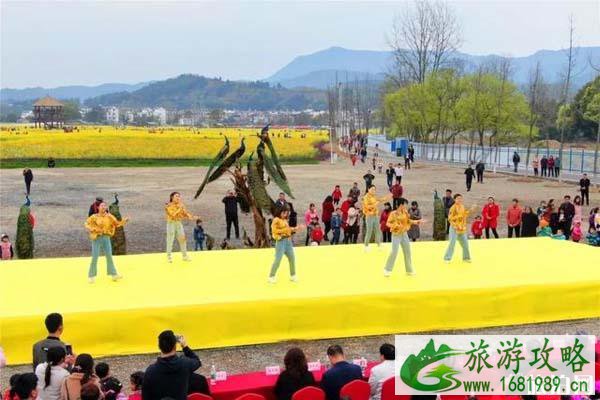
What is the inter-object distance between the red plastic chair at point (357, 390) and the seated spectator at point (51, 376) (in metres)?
2.72

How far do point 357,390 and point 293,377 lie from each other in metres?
0.66

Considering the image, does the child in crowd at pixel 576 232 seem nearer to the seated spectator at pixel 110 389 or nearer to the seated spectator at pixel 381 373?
the seated spectator at pixel 381 373

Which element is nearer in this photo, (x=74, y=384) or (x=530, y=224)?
(x=74, y=384)

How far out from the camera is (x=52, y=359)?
627 centimetres

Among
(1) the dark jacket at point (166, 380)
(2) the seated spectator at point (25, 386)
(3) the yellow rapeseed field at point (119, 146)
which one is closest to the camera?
(2) the seated spectator at point (25, 386)

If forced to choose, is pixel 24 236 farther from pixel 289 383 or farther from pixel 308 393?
pixel 308 393

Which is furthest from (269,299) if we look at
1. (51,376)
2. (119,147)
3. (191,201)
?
(119,147)

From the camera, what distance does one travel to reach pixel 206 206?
28.8m

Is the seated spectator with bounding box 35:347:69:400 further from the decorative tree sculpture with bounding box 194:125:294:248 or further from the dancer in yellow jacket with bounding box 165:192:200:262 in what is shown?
the decorative tree sculpture with bounding box 194:125:294:248

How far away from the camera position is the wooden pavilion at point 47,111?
347 feet

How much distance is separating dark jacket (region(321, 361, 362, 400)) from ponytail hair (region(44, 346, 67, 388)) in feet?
8.62

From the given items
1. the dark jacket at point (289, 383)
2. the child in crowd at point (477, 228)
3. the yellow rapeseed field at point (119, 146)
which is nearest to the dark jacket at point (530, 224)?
the child in crowd at point (477, 228)

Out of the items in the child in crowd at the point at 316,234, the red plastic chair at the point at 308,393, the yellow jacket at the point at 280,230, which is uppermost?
the yellow jacket at the point at 280,230

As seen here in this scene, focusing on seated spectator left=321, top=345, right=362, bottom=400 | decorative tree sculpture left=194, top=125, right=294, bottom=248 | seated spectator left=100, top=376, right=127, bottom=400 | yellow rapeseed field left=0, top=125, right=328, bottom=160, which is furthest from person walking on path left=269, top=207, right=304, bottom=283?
yellow rapeseed field left=0, top=125, right=328, bottom=160
